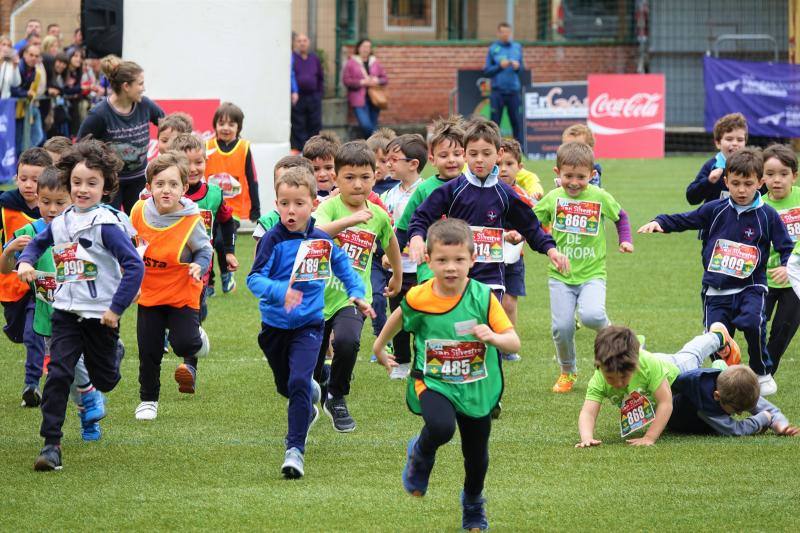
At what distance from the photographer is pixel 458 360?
19.0 ft

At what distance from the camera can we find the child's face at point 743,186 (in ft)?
27.2

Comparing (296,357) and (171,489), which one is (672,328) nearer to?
(296,357)

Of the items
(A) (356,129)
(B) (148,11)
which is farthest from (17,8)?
(B) (148,11)

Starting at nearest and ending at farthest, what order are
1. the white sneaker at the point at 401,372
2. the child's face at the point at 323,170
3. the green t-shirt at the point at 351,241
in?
the green t-shirt at the point at 351,241, the child's face at the point at 323,170, the white sneaker at the point at 401,372

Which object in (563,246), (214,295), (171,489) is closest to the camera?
(171,489)

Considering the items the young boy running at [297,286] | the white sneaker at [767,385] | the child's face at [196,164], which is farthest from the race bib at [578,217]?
the child's face at [196,164]

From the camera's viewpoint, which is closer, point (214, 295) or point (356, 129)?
point (214, 295)

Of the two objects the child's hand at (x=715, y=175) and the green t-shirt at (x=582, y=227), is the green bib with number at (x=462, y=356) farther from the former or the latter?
the child's hand at (x=715, y=175)

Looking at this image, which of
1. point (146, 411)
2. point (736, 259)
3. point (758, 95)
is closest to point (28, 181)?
point (146, 411)

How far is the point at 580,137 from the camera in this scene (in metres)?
10.7

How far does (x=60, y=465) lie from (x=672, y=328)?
6153mm

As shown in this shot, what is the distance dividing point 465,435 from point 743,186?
3.43 meters

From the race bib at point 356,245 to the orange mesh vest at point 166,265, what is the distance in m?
0.94

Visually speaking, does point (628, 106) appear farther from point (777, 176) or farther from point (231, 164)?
point (777, 176)
